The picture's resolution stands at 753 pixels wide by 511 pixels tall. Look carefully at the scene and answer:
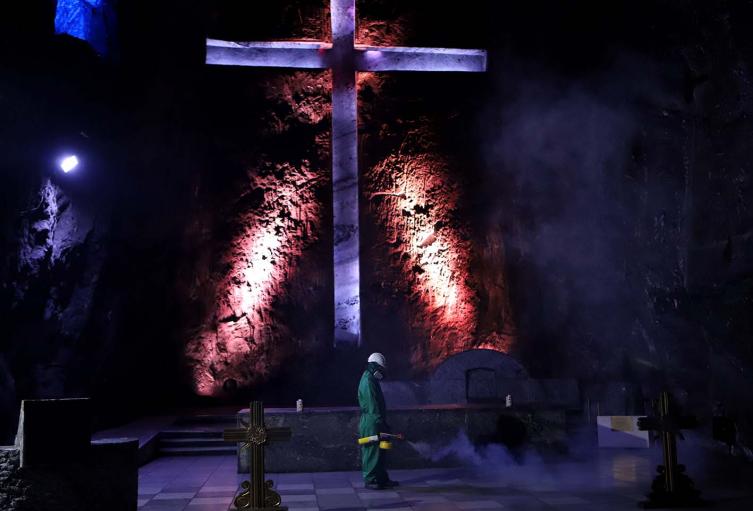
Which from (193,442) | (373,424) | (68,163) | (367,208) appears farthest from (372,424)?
(367,208)

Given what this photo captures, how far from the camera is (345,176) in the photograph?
14.1 meters

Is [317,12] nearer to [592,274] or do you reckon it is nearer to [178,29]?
[178,29]

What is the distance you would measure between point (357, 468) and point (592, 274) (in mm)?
6606

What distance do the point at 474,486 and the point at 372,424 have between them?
133 centimetres

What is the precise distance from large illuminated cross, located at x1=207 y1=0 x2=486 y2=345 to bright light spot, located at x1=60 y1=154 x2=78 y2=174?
3.94 metres

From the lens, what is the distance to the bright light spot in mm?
10945

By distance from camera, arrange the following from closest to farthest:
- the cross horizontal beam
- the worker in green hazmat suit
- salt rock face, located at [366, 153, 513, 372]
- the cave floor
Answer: the cave floor → the worker in green hazmat suit → the cross horizontal beam → salt rock face, located at [366, 153, 513, 372]

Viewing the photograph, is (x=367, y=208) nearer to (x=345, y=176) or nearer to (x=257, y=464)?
(x=345, y=176)

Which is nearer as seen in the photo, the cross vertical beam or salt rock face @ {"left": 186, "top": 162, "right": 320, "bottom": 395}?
the cross vertical beam

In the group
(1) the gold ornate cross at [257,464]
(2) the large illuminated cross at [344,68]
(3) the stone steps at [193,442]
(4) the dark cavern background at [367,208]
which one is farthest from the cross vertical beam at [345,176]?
(1) the gold ornate cross at [257,464]

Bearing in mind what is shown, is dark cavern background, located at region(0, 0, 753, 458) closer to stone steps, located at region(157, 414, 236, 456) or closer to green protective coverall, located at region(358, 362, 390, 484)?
stone steps, located at region(157, 414, 236, 456)

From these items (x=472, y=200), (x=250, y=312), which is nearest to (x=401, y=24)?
(x=472, y=200)

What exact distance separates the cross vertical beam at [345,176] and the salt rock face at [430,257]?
0.92m

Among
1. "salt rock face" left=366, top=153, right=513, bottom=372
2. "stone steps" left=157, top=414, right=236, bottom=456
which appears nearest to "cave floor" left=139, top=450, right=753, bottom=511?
"stone steps" left=157, top=414, right=236, bottom=456
